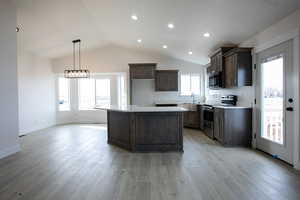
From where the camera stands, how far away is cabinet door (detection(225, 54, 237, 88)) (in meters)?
4.57

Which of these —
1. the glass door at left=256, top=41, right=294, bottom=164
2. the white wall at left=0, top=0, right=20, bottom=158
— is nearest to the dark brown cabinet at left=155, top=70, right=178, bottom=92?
the glass door at left=256, top=41, right=294, bottom=164

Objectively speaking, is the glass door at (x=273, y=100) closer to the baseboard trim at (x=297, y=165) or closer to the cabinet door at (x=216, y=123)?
the baseboard trim at (x=297, y=165)

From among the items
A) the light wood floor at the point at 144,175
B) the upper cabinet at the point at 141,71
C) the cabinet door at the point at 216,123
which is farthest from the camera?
the upper cabinet at the point at 141,71

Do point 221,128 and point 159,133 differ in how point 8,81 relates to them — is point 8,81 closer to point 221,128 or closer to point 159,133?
point 159,133

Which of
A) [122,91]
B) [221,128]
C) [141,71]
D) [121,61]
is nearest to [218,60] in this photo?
[221,128]

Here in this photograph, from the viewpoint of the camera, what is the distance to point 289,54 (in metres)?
3.38

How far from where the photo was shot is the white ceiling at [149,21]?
348cm

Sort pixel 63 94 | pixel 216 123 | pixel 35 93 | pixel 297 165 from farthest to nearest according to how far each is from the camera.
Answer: pixel 63 94
pixel 35 93
pixel 216 123
pixel 297 165

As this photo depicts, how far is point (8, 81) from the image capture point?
4.16m

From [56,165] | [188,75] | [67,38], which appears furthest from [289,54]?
[67,38]

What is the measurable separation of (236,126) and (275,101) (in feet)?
3.45

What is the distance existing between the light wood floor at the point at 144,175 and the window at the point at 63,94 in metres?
4.01

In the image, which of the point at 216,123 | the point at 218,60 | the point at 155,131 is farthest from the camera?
the point at 218,60


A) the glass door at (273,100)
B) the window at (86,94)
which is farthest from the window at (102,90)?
the glass door at (273,100)
